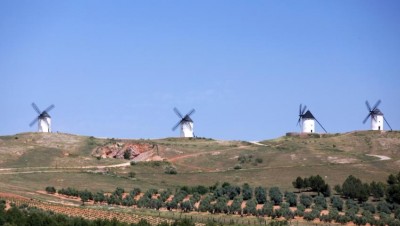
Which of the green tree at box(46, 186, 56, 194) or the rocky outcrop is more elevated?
the rocky outcrop

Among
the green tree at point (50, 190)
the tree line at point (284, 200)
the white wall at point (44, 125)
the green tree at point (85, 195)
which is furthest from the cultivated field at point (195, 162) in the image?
the white wall at point (44, 125)

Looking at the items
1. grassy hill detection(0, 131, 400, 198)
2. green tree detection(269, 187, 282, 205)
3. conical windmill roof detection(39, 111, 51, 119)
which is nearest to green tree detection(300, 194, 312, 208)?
green tree detection(269, 187, 282, 205)

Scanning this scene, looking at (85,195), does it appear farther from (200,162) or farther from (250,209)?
(200,162)

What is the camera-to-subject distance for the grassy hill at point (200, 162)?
292ft

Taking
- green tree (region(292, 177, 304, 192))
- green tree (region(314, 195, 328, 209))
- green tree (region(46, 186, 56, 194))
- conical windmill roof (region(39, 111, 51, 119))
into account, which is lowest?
green tree (region(314, 195, 328, 209))

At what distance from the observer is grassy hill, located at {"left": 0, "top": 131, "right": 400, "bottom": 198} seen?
89.1m

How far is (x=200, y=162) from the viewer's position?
108062 mm

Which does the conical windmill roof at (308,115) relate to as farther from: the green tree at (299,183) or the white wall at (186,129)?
the green tree at (299,183)

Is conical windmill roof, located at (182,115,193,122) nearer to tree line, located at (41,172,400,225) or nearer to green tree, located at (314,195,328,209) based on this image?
tree line, located at (41,172,400,225)

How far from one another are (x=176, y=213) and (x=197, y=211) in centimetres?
294

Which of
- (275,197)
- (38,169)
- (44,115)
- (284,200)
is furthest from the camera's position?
(44,115)

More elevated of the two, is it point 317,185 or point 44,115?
point 44,115

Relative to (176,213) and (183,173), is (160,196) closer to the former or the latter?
(176,213)

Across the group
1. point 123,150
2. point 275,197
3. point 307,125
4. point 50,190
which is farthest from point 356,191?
point 307,125
